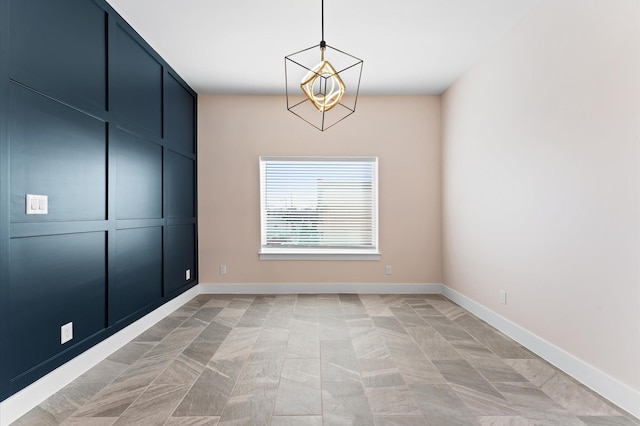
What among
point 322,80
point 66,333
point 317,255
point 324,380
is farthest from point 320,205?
point 66,333

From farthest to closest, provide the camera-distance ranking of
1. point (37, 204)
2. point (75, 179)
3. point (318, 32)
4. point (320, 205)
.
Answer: point (320, 205), point (318, 32), point (75, 179), point (37, 204)

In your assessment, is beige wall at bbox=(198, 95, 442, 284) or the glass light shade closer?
the glass light shade

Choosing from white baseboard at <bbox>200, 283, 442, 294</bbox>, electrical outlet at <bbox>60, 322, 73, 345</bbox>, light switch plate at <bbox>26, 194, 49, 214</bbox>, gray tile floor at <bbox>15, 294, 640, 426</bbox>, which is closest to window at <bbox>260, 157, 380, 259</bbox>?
white baseboard at <bbox>200, 283, 442, 294</bbox>

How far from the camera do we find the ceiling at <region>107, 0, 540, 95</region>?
2.69 metres

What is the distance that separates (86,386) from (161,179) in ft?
6.93

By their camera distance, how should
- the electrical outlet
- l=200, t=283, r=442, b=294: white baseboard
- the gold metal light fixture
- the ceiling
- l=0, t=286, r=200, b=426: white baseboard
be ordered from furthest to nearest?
1. l=200, t=283, r=442, b=294: white baseboard
2. the ceiling
3. the gold metal light fixture
4. the electrical outlet
5. l=0, t=286, r=200, b=426: white baseboard

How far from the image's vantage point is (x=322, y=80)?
3.88m

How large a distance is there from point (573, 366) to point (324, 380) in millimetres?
1736

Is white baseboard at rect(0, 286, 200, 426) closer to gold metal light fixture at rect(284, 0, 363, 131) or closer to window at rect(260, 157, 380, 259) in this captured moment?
window at rect(260, 157, 380, 259)

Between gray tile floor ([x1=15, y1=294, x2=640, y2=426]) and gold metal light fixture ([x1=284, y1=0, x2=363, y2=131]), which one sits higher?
gold metal light fixture ([x1=284, y1=0, x2=363, y2=131])

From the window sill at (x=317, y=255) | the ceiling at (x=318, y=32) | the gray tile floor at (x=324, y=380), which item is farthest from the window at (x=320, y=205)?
the gray tile floor at (x=324, y=380)

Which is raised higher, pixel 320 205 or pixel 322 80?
pixel 322 80

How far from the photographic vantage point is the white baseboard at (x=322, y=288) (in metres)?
4.64

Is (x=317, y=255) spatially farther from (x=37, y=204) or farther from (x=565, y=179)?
(x=37, y=204)
